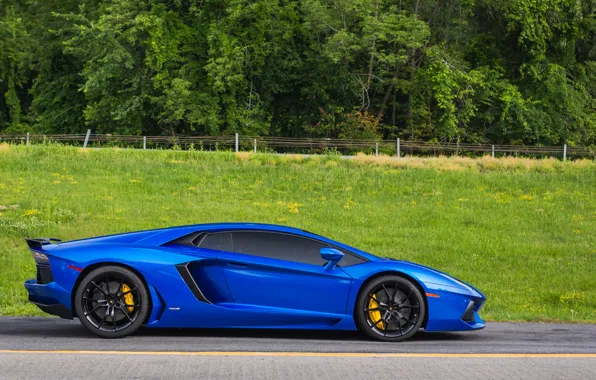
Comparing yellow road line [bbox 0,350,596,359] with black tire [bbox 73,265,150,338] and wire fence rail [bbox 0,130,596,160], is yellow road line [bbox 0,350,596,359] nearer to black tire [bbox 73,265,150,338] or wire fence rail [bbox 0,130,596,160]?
black tire [bbox 73,265,150,338]

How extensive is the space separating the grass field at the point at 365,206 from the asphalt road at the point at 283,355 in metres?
2.53

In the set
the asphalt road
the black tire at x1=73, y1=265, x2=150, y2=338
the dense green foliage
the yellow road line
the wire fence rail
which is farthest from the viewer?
the dense green foliage

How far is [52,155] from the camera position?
1257 inches

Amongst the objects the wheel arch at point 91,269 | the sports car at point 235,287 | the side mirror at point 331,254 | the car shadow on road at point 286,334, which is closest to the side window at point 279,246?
the sports car at point 235,287

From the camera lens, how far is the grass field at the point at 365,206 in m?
15.6

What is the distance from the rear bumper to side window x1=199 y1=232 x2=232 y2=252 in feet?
4.48

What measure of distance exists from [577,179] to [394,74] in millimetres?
19780

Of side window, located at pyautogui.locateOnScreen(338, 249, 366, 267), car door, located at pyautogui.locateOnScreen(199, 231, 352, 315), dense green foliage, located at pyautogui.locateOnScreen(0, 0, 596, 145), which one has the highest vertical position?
dense green foliage, located at pyautogui.locateOnScreen(0, 0, 596, 145)

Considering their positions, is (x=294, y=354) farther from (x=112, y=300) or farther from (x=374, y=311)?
(x=112, y=300)

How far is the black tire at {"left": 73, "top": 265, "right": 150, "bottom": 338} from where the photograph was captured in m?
7.95

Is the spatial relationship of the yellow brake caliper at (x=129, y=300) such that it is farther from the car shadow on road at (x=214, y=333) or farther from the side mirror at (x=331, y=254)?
the side mirror at (x=331, y=254)

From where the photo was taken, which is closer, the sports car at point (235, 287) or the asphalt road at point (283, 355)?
the asphalt road at point (283, 355)

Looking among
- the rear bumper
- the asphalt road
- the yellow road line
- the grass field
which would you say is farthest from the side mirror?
the grass field

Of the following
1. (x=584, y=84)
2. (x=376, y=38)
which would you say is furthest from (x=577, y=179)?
(x=584, y=84)
